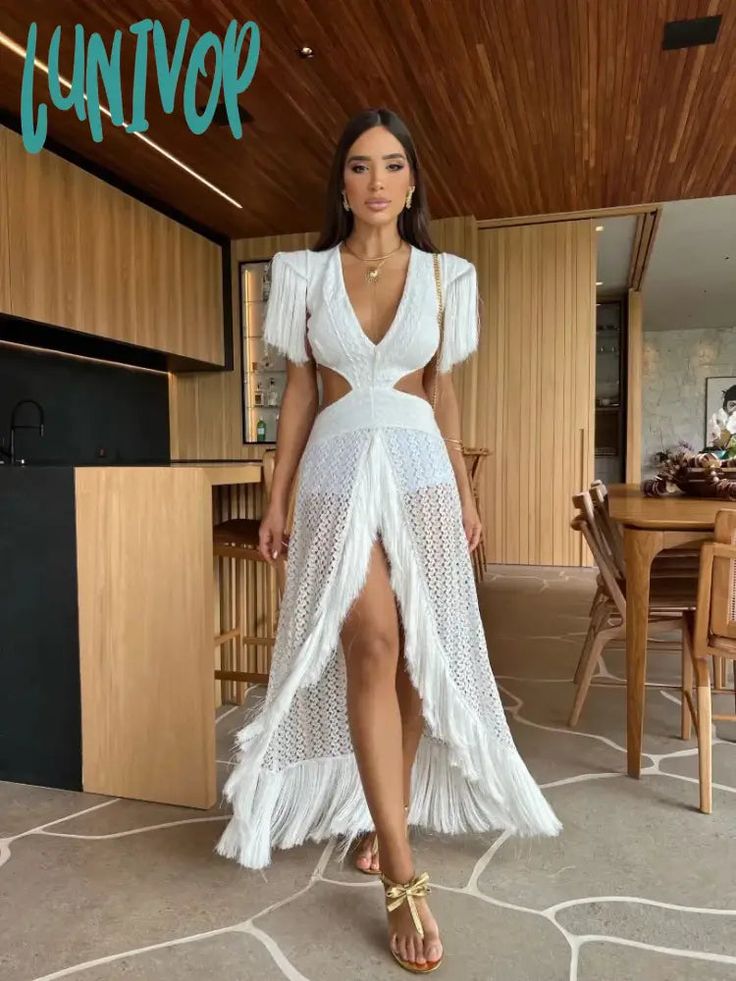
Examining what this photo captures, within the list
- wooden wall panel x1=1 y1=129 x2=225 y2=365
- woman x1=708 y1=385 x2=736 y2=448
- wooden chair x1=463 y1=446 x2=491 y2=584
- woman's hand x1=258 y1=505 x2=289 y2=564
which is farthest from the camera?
wooden chair x1=463 y1=446 x2=491 y2=584

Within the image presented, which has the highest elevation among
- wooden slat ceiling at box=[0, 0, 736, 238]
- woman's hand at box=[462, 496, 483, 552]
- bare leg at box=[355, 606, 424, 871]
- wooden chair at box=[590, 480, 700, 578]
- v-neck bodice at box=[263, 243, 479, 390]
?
wooden slat ceiling at box=[0, 0, 736, 238]

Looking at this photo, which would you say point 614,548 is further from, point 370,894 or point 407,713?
point 370,894

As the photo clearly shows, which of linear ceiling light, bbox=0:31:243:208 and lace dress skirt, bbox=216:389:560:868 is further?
linear ceiling light, bbox=0:31:243:208

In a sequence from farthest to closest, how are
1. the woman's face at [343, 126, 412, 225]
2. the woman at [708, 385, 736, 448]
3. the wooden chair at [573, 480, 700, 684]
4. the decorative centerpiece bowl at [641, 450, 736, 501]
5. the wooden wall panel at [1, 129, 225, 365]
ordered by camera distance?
the wooden wall panel at [1, 129, 225, 365] < the woman at [708, 385, 736, 448] < the decorative centerpiece bowl at [641, 450, 736, 501] < the wooden chair at [573, 480, 700, 684] < the woman's face at [343, 126, 412, 225]

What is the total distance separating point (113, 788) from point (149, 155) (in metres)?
3.18

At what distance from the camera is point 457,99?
3.32 metres

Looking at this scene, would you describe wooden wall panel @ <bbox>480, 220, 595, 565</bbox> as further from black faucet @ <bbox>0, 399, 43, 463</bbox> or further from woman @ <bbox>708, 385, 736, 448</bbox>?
black faucet @ <bbox>0, 399, 43, 463</bbox>

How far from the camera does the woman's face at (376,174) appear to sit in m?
1.30

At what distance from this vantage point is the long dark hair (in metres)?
1.32

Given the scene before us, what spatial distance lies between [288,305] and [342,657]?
0.75 meters

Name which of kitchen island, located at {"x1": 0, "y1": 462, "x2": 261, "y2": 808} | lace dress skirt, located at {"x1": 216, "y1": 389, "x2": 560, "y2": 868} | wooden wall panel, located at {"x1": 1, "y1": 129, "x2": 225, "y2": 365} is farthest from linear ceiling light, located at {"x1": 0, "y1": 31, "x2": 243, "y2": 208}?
lace dress skirt, located at {"x1": 216, "y1": 389, "x2": 560, "y2": 868}

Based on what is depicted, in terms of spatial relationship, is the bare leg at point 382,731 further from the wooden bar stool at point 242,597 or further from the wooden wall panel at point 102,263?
the wooden wall panel at point 102,263

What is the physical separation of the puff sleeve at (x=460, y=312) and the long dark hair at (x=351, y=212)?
3.3 inches

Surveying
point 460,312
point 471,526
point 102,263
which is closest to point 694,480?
point 471,526
